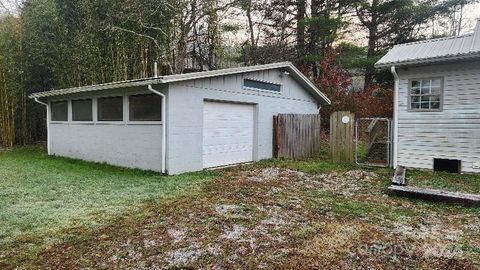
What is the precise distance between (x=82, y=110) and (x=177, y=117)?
4.14m

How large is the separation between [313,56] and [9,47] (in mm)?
13094

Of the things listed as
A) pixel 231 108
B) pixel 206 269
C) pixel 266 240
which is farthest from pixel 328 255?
pixel 231 108

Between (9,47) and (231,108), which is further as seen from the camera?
(9,47)

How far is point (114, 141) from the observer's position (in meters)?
8.75

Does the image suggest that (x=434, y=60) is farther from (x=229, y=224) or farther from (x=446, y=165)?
(x=229, y=224)

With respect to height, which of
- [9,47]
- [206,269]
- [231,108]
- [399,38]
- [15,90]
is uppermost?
[399,38]

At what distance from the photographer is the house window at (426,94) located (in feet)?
25.6

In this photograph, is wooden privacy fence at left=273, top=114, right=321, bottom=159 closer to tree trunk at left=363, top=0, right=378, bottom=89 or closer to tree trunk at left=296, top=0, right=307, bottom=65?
tree trunk at left=296, top=0, right=307, bottom=65

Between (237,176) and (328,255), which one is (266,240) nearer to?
(328,255)

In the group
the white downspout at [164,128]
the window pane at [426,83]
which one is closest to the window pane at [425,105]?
the window pane at [426,83]

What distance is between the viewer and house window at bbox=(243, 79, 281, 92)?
9461 mm

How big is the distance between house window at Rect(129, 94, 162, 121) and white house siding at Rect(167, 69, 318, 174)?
412 mm

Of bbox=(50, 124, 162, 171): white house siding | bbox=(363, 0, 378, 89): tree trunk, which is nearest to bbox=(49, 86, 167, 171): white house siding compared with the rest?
bbox=(50, 124, 162, 171): white house siding

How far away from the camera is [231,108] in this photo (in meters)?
9.16
